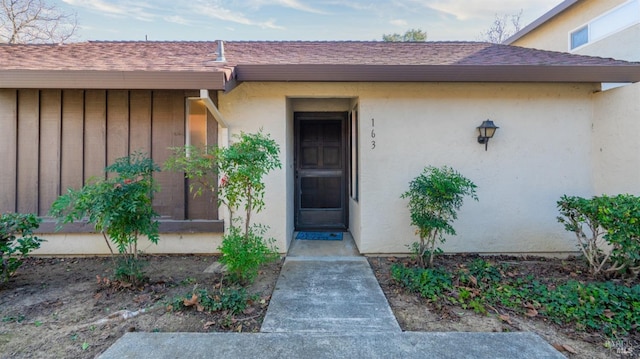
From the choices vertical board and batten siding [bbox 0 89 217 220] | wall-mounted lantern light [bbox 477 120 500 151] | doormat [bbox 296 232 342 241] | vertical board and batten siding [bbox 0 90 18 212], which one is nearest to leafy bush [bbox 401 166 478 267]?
wall-mounted lantern light [bbox 477 120 500 151]

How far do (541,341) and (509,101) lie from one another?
335 centimetres

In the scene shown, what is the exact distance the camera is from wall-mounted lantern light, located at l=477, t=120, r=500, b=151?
4223 millimetres

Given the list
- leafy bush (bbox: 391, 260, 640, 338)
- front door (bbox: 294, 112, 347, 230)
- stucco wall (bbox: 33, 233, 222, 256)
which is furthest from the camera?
front door (bbox: 294, 112, 347, 230)

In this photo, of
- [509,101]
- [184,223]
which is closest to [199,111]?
[184,223]

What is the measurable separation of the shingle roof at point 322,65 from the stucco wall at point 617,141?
327 millimetres

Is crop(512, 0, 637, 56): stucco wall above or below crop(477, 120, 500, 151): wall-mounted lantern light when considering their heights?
above

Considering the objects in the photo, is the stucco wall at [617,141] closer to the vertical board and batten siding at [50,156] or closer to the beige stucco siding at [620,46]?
the beige stucco siding at [620,46]

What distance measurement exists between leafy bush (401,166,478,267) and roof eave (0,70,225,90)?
2.81 meters

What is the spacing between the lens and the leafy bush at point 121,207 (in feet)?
9.39

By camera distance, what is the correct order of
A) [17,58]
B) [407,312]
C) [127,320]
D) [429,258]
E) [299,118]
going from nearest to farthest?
1. [127,320]
2. [407,312]
3. [429,258]
4. [17,58]
5. [299,118]

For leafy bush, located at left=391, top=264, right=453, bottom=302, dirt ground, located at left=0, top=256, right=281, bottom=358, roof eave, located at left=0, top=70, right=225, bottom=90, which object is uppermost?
roof eave, located at left=0, top=70, right=225, bottom=90

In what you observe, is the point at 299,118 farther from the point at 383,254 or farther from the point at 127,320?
the point at 127,320

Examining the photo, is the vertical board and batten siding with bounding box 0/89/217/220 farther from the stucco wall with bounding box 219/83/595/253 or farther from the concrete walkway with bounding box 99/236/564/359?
the concrete walkway with bounding box 99/236/564/359

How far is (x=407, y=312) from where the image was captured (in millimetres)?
2793
